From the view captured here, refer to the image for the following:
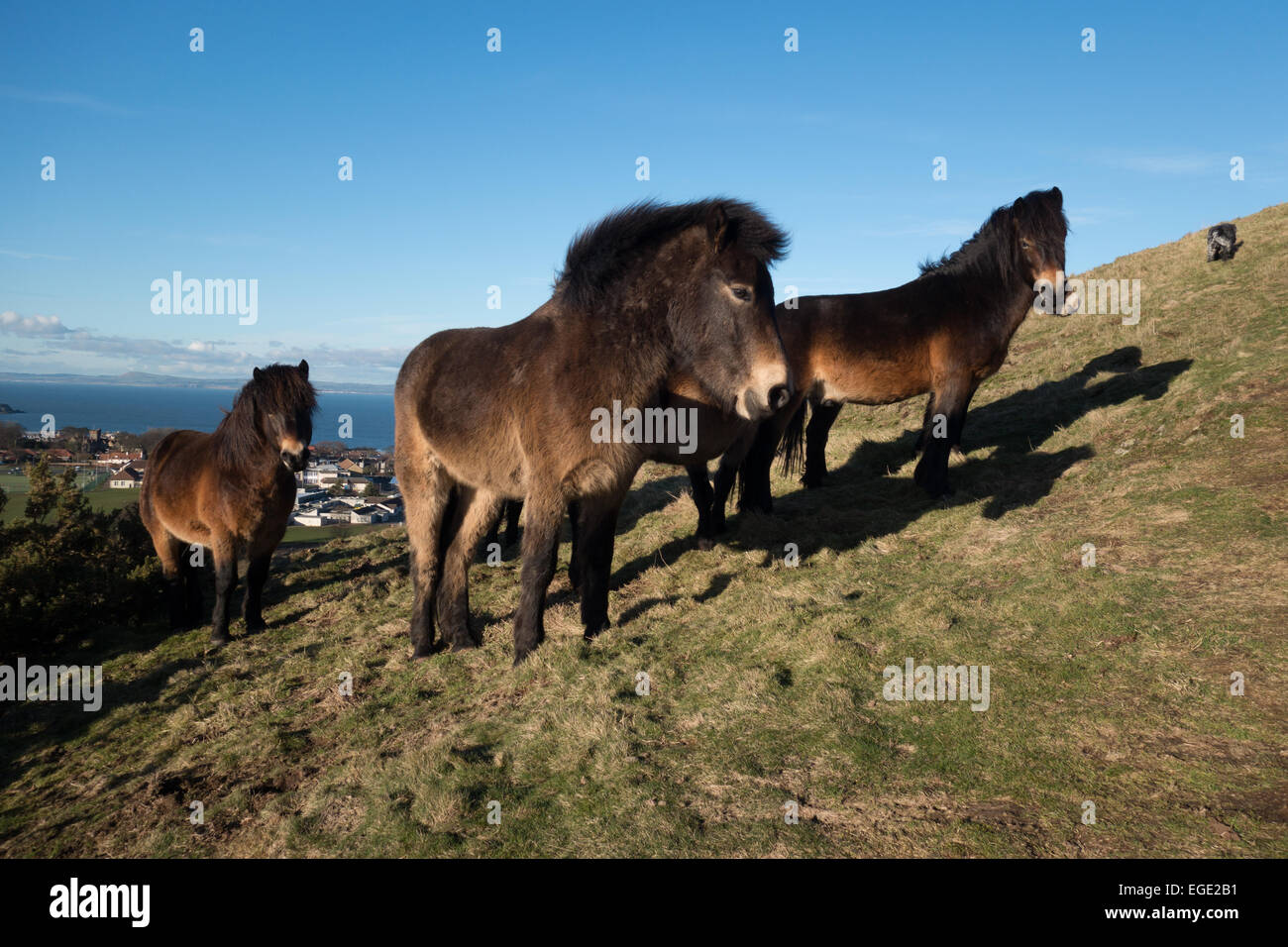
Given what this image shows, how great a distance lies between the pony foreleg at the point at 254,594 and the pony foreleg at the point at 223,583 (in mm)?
195

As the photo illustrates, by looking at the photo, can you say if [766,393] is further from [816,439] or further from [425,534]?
[816,439]

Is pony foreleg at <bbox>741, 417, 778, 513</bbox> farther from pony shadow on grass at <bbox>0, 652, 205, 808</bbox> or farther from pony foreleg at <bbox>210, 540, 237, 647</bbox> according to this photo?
pony shadow on grass at <bbox>0, 652, 205, 808</bbox>

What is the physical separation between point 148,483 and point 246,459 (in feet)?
8.94

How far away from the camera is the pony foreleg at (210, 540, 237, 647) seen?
9.56 m

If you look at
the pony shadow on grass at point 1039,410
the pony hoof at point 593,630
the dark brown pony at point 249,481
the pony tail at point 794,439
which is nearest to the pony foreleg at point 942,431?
the pony shadow on grass at point 1039,410

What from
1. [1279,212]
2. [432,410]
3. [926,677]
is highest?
[1279,212]

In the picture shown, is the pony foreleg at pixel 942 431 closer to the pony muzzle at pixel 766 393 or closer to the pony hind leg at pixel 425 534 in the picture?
the pony muzzle at pixel 766 393

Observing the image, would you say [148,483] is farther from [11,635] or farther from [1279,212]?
[1279,212]

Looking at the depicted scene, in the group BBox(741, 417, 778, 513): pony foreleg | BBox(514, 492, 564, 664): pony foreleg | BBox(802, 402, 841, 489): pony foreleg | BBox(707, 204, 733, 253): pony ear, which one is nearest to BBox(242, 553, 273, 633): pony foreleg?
BBox(514, 492, 564, 664): pony foreleg

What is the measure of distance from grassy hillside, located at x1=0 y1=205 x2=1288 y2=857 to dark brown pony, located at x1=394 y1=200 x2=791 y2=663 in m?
1.28

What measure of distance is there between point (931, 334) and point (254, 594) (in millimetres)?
9564

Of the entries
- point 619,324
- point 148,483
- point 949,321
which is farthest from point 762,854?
point 148,483

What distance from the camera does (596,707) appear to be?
5.58m

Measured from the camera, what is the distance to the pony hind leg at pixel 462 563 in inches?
307
